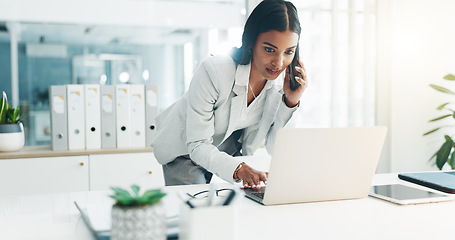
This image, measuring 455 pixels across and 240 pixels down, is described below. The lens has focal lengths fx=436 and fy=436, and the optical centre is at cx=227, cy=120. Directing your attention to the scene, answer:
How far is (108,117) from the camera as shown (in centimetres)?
277

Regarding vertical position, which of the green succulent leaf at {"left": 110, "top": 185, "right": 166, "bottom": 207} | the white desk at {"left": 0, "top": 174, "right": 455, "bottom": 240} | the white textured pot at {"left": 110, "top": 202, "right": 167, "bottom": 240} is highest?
the green succulent leaf at {"left": 110, "top": 185, "right": 166, "bottom": 207}

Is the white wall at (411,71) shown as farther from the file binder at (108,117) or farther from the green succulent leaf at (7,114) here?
the green succulent leaf at (7,114)

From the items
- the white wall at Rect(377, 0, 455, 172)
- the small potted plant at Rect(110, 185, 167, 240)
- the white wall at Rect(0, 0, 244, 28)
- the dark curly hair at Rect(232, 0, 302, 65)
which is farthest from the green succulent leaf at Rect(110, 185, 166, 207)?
the white wall at Rect(377, 0, 455, 172)

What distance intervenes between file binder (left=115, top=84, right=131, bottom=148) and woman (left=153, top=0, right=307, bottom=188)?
826 mm

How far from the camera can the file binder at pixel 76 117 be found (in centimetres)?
269

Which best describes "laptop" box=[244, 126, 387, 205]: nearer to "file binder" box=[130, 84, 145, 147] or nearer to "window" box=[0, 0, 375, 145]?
"file binder" box=[130, 84, 145, 147]

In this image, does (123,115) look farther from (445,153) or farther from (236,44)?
A: (445,153)

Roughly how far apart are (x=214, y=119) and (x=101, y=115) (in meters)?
1.24

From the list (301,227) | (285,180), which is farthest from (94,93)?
(301,227)

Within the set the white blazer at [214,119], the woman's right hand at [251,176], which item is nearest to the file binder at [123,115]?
the white blazer at [214,119]

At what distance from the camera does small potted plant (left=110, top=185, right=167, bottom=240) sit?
30.7 inches

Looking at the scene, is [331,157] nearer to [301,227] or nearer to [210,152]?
[301,227]

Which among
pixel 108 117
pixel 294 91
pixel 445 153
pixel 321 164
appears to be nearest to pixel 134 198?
pixel 321 164

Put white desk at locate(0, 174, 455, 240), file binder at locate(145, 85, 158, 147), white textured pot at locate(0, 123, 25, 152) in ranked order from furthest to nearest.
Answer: file binder at locate(145, 85, 158, 147), white textured pot at locate(0, 123, 25, 152), white desk at locate(0, 174, 455, 240)
